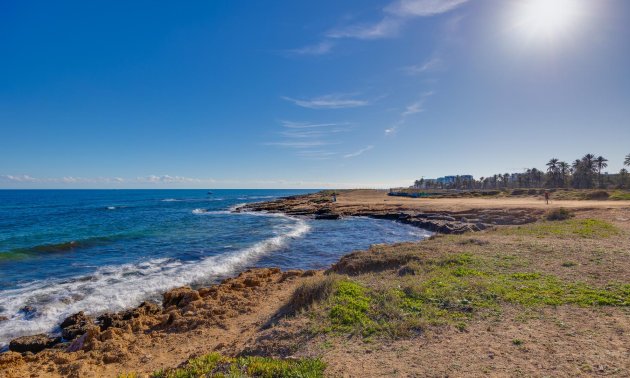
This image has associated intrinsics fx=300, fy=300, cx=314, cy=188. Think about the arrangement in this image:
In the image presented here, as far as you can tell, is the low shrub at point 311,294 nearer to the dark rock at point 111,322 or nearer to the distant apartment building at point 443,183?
the dark rock at point 111,322

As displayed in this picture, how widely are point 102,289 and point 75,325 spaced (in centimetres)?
432

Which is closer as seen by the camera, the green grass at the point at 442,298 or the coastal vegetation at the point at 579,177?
the green grass at the point at 442,298

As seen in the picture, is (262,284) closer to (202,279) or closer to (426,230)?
(202,279)

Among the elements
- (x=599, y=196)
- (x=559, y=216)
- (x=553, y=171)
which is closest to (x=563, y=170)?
(x=553, y=171)

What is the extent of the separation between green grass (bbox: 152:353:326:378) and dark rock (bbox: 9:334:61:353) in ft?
22.4

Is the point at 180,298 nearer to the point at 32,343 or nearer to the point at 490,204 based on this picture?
the point at 32,343

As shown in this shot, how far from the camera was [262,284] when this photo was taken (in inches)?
542

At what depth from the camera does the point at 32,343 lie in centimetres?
932

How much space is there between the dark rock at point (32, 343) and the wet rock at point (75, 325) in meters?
0.35

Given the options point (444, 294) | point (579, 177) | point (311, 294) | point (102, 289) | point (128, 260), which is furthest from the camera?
point (579, 177)

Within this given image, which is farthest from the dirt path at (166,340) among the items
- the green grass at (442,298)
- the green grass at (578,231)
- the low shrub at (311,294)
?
the green grass at (578,231)

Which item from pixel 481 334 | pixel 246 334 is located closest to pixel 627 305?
pixel 481 334

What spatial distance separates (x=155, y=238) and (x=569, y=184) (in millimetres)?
107877

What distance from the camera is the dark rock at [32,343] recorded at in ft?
29.9
